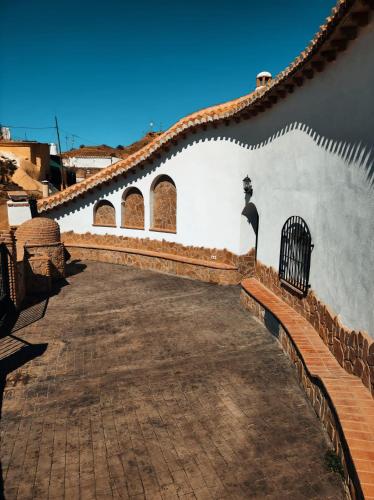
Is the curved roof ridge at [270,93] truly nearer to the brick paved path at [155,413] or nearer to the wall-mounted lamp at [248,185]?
the wall-mounted lamp at [248,185]

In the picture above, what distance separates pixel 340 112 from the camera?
5.75m

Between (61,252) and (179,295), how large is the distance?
4.79m

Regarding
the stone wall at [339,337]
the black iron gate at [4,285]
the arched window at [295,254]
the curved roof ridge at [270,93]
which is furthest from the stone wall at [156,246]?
the black iron gate at [4,285]

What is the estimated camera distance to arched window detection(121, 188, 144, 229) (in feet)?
52.4

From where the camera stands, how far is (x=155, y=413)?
5.29 meters

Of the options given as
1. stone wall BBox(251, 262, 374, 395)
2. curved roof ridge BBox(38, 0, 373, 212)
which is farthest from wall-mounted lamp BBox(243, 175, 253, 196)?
stone wall BBox(251, 262, 374, 395)

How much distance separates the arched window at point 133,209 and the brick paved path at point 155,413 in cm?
752

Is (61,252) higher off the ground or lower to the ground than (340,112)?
lower

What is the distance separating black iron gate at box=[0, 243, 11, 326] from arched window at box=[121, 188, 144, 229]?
7.62 metres

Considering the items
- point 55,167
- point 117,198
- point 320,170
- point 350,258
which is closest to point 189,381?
point 350,258

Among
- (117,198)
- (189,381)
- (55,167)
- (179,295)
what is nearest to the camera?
(189,381)

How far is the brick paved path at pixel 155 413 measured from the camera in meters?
4.03

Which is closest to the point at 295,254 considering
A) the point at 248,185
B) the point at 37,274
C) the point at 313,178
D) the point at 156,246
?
the point at 313,178

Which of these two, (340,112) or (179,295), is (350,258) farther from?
(179,295)
